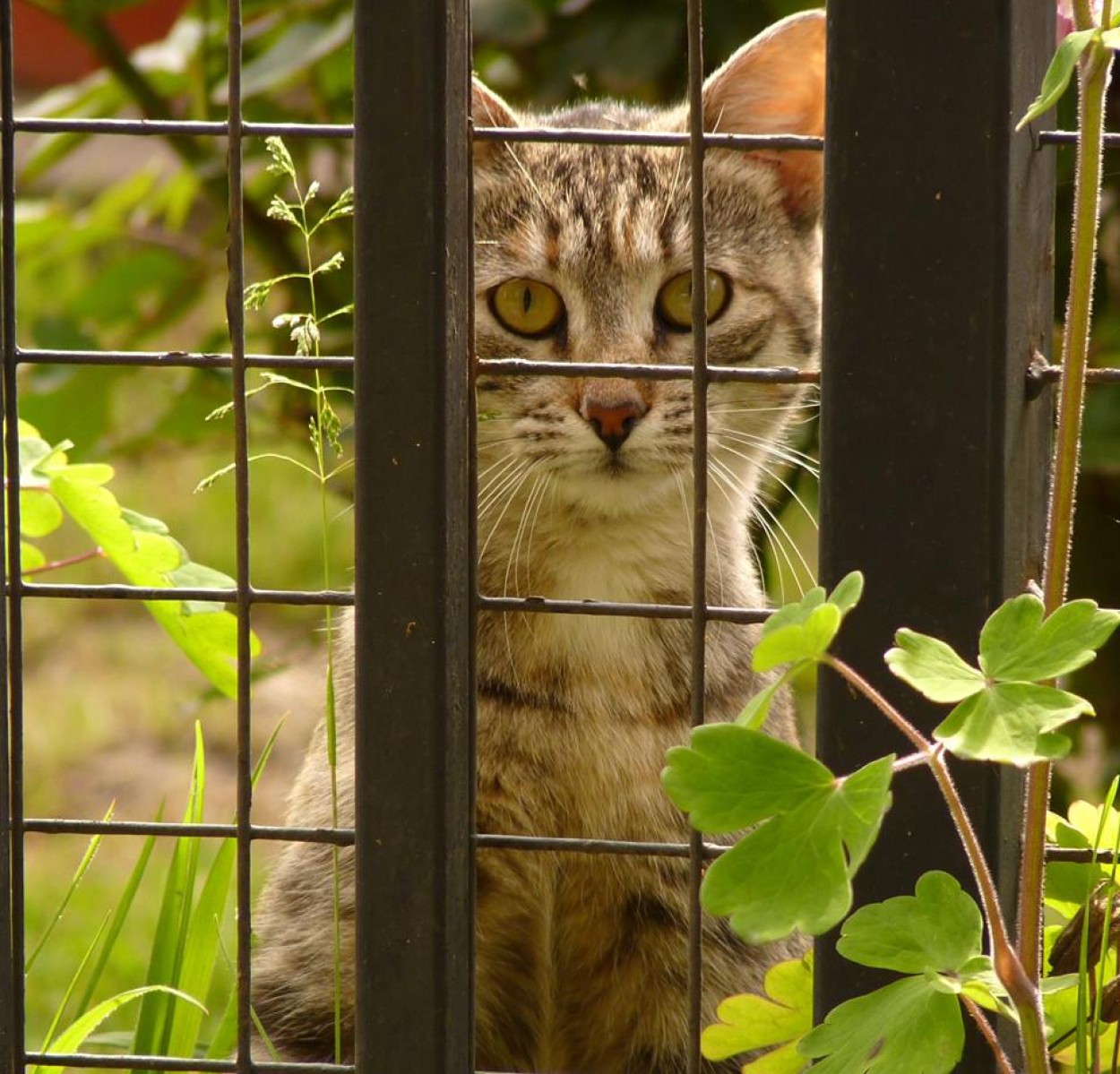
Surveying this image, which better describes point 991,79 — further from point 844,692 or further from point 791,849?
point 791,849

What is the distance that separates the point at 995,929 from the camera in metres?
1.13

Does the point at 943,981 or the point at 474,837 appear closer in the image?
the point at 943,981

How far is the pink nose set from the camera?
1.96 m

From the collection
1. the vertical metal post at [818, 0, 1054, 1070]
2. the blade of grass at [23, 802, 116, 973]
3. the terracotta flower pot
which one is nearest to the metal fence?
the vertical metal post at [818, 0, 1054, 1070]

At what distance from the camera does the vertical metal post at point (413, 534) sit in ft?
4.40

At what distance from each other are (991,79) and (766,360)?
3.22ft

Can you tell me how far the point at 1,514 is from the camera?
1663mm

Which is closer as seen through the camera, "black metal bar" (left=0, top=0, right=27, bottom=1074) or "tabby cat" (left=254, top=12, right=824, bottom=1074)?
"black metal bar" (left=0, top=0, right=27, bottom=1074)

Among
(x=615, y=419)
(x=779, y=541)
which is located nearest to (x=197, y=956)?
(x=615, y=419)

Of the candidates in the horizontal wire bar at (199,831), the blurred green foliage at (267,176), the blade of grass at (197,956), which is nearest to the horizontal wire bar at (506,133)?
the horizontal wire bar at (199,831)

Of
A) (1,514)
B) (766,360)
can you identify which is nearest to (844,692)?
(1,514)

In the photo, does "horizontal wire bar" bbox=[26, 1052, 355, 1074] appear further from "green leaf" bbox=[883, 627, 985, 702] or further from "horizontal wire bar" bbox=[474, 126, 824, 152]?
"horizontal wire bar" bbox=[474, 126, 824, 152]

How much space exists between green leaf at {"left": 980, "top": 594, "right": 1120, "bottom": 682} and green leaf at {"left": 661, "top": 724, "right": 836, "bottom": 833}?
134 mm

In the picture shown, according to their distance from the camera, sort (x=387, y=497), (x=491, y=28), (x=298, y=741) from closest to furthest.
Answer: (x=387, y=497)
(x=491, y=28)
(x=298, y=741)
